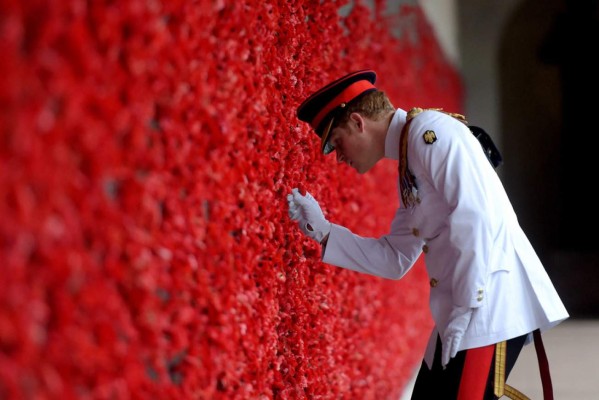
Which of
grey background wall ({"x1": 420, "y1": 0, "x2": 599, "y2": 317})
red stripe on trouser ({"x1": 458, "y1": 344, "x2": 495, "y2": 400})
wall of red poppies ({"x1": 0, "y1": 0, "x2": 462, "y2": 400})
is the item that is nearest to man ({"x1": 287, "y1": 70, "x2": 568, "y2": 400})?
red stripe on trouser ({"x1": 458, "y1": 344, "x2": 495, "y2": 400})

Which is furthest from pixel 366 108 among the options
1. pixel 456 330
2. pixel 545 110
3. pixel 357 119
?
pixel 545 110

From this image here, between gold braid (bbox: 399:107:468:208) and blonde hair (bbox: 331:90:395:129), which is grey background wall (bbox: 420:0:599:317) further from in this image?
gold braid (bbox: 399:107:468:208)

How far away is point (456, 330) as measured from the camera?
1952mm

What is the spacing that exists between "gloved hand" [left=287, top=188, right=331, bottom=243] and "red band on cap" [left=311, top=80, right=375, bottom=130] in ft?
0.72

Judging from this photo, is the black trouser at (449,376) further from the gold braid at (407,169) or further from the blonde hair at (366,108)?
the blonde hair at (366,108)

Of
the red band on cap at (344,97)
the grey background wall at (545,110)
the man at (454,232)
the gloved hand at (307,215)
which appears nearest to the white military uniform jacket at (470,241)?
the man at (454,232)

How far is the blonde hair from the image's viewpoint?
2215 millimetres

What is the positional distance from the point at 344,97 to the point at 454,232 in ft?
1.76

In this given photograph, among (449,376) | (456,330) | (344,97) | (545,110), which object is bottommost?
(449,376)

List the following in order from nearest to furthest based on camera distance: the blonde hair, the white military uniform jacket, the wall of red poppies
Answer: the wall of red poppies, the white military uniform jacket, the blonde hair

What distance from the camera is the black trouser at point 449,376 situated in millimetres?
1975

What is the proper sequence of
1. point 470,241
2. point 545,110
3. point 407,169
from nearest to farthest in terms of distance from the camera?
point 470,241
point 407,169
point 545,110

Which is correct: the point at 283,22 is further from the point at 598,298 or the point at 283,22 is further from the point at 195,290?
the point at 598,298

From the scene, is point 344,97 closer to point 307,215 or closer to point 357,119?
point 357,119
